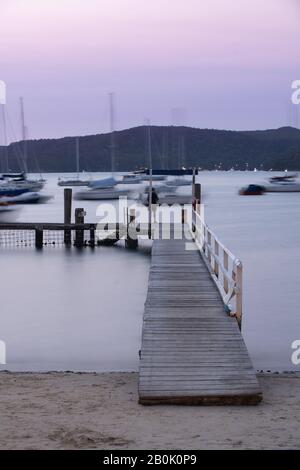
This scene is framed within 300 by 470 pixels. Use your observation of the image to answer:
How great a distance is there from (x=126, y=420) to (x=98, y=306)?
42.4ft

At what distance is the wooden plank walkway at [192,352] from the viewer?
9.10 meters

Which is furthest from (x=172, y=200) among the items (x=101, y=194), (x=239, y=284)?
(x=239, y=284)

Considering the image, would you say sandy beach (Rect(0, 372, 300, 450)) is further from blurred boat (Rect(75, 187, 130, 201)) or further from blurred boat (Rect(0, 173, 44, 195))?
blurred boat (Rect(75, 187, 130, 201))

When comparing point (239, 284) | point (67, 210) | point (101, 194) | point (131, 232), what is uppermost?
point (239, 284)

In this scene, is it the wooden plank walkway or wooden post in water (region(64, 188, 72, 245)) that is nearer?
the wooden plank walkway

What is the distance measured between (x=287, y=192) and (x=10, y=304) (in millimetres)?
108780

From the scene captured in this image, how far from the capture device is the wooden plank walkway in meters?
9.10

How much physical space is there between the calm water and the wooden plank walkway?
1.75m

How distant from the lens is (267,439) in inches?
309

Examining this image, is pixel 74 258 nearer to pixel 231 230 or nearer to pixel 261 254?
pixel 261 254

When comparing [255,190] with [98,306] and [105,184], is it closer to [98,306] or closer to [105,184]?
[105,184]

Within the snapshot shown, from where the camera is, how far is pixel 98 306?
70.4 ft

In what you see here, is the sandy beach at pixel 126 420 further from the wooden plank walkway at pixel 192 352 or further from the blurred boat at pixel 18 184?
the blurred boat at pixel 18 184

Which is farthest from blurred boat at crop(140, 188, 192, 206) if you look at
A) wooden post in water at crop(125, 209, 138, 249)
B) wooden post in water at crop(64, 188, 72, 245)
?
wooden post in water at crop(125, 209, 138, 249)
